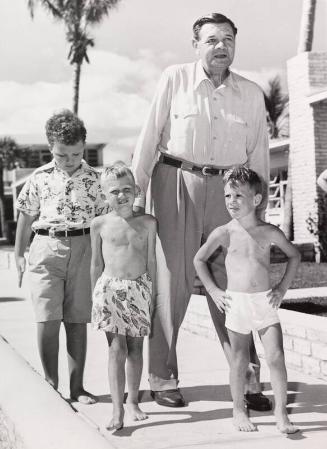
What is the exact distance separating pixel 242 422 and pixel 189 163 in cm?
142

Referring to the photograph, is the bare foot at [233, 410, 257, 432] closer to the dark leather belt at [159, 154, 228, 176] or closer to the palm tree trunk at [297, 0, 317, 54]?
the dark leather belt at [159, 154, 228, 176]

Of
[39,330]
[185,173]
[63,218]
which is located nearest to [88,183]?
[63,218]

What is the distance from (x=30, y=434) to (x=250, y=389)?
1426mm

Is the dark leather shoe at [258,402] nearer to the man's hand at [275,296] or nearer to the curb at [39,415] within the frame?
the man's hand at [275,296]

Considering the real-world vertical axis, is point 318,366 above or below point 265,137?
below

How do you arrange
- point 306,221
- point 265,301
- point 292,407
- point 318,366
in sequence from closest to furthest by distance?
point 265,301, point 292,407, point 318,366, point 306,221

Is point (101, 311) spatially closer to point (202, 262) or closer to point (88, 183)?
point (202, 262)

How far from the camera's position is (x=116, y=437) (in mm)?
3633

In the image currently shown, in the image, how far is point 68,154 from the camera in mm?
4285

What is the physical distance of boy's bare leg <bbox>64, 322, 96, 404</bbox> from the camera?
445cm

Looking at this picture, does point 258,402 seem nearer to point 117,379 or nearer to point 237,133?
point 117,379

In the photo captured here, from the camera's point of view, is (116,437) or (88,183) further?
(88,183)

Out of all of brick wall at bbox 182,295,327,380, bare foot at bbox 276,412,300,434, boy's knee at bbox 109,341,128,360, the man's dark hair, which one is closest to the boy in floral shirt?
boy's knee at bbox 109,341,128,360

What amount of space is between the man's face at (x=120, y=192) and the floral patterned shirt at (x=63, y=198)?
2.22 feet
